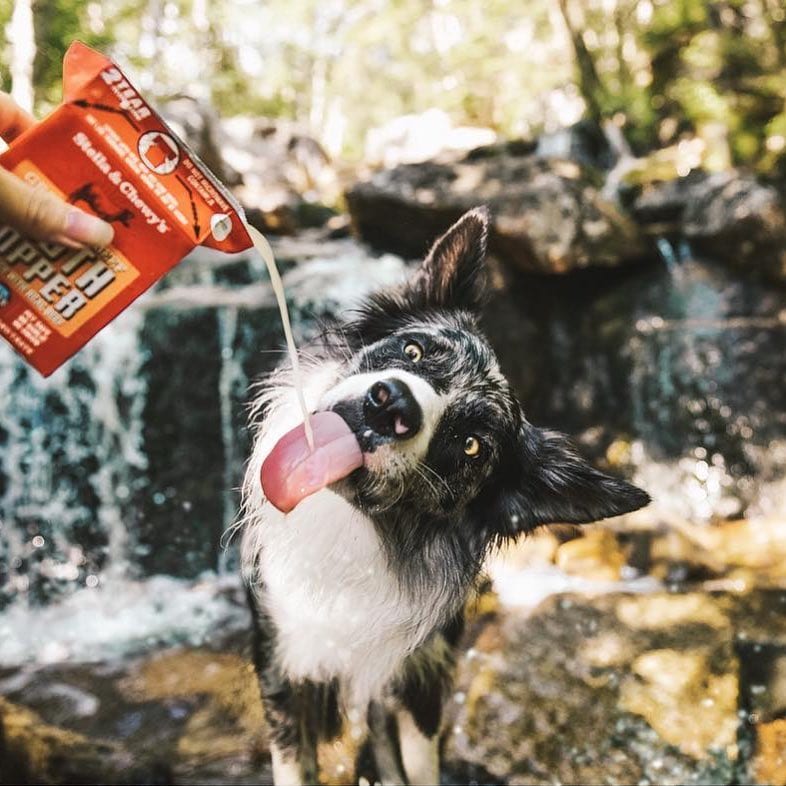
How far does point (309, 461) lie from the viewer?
1.89 metres

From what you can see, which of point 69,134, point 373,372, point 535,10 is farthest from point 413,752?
point 535,10

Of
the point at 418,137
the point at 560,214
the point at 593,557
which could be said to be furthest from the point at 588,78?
the point at 593,557

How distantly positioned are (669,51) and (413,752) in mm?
16227

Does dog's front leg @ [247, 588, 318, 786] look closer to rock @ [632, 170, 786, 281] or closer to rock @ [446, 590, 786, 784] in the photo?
rock @ [446, 590, 786, 784]

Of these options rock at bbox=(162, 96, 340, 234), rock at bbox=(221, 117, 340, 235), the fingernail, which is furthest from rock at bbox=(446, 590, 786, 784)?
rock at bbox=(221, 117, 340, 235)

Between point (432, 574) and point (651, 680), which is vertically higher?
point (432, 574)

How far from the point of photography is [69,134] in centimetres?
149

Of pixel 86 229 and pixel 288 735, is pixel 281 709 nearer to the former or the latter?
pixel 288 735

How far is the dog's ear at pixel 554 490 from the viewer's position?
2.19 metres

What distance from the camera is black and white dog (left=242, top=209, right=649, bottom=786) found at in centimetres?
217

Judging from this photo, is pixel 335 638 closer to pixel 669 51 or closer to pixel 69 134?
pixel 69 134

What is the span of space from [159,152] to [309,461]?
871 millimetres

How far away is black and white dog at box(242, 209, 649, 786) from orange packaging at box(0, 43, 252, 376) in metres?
0.71

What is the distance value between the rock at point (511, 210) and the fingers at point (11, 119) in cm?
558
